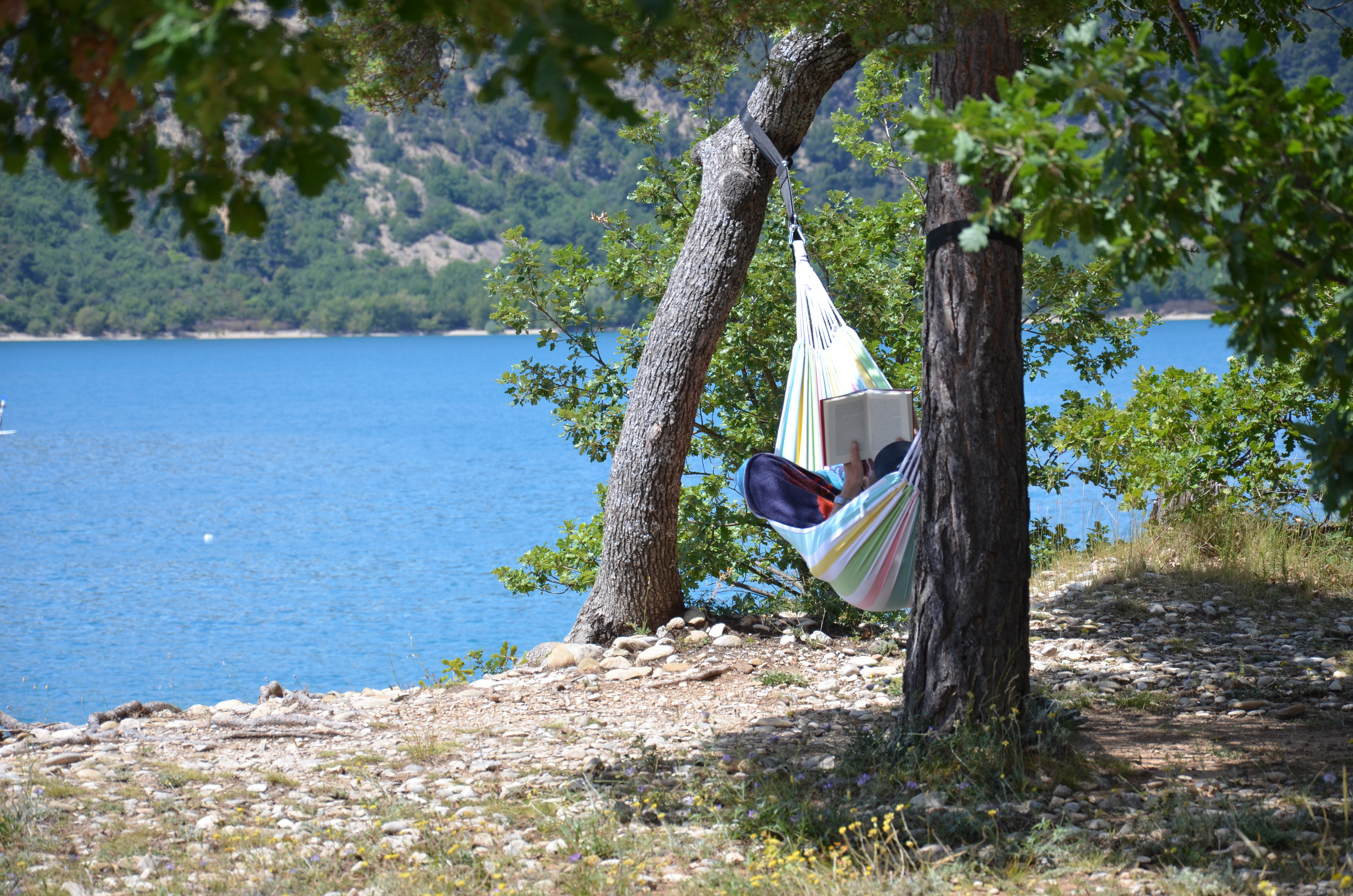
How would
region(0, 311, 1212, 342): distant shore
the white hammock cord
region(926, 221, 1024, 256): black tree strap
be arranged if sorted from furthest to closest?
region(0, 311, 1212, 342): distant shore → the white hammock cord → region(926, 221, 1024, 256): black tree strap

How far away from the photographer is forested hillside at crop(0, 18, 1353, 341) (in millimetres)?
61625

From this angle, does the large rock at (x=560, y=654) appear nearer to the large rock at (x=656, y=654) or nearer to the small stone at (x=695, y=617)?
the large rock at (x=656, y=654)

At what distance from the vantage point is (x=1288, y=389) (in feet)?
15.4

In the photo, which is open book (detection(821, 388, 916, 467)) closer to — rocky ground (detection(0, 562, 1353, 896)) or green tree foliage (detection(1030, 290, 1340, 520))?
rocky ground (detection(0, 562, 1353, 896))

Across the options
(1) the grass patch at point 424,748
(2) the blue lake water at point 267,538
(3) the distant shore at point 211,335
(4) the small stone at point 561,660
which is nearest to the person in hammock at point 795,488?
(4) the small stone at point 561,660

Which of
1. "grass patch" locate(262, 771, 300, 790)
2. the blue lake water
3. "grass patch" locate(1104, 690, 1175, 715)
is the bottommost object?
Answer: the blue lake water

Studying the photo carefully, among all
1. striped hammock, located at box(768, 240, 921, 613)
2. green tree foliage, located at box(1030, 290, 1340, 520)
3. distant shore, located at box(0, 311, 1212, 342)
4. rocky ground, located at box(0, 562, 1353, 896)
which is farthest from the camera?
distant shore, located at box(0, 311, 1212, 342)

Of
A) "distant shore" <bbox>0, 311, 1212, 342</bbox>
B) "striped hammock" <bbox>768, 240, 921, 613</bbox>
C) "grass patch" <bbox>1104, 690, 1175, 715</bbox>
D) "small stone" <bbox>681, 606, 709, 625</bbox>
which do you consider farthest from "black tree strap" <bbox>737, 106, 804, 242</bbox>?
"distant shore" <bbox>0, 311, 1212, 342</bbox>

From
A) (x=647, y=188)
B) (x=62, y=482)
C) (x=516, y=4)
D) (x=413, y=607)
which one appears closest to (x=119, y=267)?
(x=62, y=482)

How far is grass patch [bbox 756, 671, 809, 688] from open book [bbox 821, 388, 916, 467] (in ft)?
2.42

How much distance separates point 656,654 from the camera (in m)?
4.05

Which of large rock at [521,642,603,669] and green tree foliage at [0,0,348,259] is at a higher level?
green tree foliage at [0,0,348,259]

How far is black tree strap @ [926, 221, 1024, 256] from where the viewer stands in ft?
8.49

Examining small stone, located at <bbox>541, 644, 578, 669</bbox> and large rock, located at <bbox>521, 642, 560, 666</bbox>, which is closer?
small stone, located at <bbox>541, 644, 578, 669</bbox>
